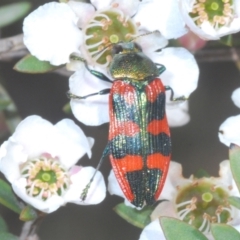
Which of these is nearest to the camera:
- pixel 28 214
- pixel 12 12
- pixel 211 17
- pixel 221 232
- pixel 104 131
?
pixel 221 232

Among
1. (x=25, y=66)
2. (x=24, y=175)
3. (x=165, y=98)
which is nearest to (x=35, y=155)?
(x=24, y=175)

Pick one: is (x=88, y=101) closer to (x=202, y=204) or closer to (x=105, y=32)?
(x=105, y=32)

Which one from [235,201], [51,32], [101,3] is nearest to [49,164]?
[51,32]

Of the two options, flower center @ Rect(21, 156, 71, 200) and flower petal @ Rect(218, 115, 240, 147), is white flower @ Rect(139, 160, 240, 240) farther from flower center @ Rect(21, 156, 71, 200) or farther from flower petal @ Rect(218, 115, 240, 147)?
flower center @ Rect(21, 156, 71, 200)

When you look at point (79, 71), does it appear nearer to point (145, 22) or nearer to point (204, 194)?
point (145, 22)

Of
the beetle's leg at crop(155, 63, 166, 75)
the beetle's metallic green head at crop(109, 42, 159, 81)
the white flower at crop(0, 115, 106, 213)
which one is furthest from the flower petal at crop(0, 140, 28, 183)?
the beetle's leg at crop(155, 63, 166, 75)

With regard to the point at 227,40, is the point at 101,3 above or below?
above
